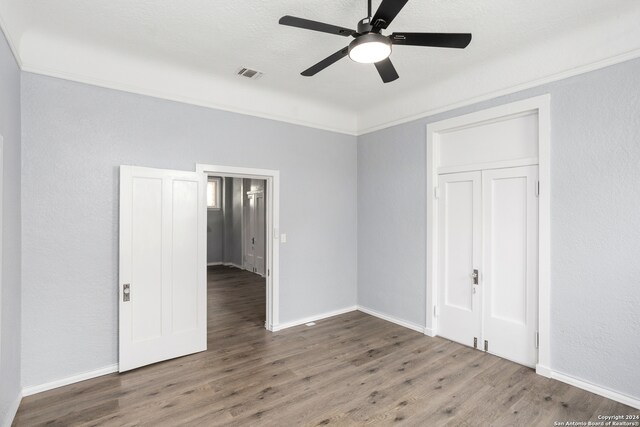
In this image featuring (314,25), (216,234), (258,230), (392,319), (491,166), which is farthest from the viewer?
(216,234)

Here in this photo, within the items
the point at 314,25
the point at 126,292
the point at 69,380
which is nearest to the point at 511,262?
the point at 314,25

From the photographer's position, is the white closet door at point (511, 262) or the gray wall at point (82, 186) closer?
the gray wall at point (82, 186)

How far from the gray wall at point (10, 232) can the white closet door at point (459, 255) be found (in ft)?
13.1

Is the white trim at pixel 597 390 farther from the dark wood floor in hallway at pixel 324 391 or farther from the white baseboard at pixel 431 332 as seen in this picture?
the white baseboard at pixel 431 332

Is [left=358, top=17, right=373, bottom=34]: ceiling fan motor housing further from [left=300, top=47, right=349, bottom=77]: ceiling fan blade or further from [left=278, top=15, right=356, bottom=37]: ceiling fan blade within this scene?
[left=300, top=47, right=349, bottom=77]: ceiling fan blade

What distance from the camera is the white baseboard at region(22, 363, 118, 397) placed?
9.13 ft

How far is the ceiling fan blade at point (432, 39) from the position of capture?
2.04 m

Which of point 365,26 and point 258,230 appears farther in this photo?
point 258,230

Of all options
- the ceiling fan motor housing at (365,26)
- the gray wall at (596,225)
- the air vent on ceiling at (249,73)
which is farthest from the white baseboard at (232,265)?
the ceiling fan motor housing at (365,26)

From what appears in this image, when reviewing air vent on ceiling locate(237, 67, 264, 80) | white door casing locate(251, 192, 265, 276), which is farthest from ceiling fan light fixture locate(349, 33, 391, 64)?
white door casing locate(251, 192, 265, 276)

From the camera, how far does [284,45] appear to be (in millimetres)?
3080

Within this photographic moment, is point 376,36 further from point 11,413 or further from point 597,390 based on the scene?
point 11,413

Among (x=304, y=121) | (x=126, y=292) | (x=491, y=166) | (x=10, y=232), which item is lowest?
(x=126, y=292)

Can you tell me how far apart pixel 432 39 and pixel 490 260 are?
243 centimetres
